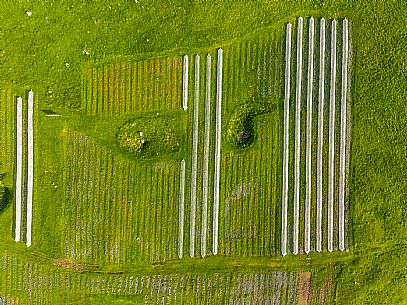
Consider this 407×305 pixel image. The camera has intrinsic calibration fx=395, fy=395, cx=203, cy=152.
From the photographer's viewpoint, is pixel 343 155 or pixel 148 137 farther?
pixel 343 155

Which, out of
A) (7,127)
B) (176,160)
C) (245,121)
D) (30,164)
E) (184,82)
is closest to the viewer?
(7,127)

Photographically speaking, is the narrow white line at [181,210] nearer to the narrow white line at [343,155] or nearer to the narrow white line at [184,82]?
the narrow white line at [184,82]

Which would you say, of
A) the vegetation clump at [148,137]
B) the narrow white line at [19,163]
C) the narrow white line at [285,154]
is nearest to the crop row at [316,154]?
the narrow white line at [285,154]

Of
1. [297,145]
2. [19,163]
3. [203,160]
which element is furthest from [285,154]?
[19,163]

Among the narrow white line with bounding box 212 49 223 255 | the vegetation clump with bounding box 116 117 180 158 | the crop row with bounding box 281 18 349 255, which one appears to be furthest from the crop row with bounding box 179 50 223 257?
the crop row with bounding box 281 18 349 255

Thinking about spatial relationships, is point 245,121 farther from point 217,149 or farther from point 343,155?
point 343,155

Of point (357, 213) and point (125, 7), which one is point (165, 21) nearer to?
point (125, 7)

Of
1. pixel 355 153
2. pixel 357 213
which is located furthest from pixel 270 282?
pixel 355 153
